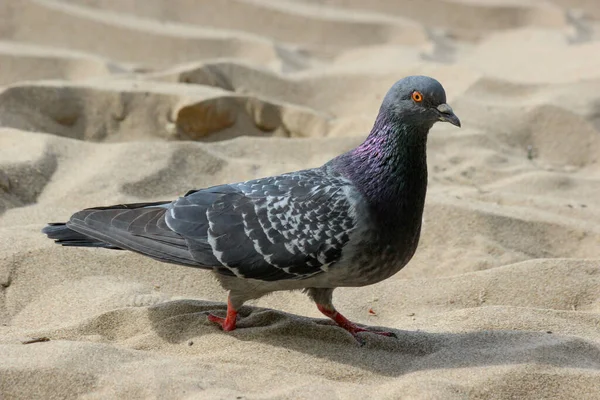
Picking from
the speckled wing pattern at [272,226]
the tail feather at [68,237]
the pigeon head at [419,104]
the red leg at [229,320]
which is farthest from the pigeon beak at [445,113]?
the tail feather at [68,237]

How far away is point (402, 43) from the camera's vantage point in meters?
8.95

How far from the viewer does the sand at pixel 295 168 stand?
3.29m

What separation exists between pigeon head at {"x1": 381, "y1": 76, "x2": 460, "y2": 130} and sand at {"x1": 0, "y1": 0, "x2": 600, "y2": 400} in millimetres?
854

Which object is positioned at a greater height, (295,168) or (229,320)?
(295,168)

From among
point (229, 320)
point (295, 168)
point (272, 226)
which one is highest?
point (272, 226)

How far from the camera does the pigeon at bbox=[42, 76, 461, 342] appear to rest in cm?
349

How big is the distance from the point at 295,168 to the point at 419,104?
2.07 m

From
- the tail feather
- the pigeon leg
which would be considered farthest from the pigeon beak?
the tail feather

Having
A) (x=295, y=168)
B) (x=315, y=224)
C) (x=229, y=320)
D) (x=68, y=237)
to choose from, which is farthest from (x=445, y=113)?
(x=295, y=168)

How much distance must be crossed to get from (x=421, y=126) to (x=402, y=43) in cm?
550

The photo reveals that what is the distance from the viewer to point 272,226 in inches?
141

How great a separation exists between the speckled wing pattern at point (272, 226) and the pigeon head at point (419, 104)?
342mm

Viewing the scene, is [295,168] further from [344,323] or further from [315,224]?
[315,224]

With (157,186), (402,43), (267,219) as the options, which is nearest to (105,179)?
(157,186)
